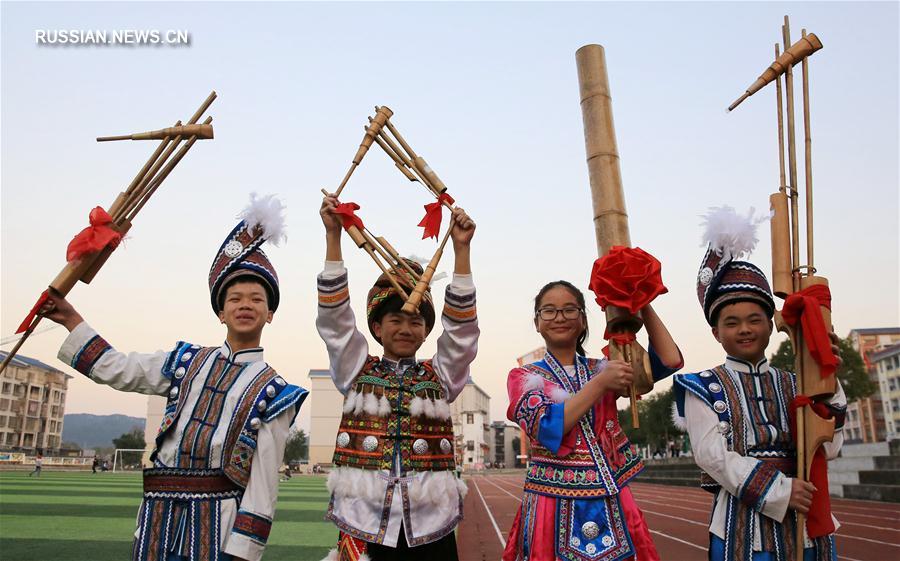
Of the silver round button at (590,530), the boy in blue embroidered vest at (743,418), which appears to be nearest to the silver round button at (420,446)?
the silver round button at (590,530)

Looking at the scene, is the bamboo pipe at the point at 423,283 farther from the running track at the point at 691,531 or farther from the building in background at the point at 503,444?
the building in background at the point at 503,444

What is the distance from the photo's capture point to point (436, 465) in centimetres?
265

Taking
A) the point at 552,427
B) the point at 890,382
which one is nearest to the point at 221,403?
the point at 552,427

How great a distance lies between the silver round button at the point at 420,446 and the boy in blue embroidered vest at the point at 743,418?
43.7 inches

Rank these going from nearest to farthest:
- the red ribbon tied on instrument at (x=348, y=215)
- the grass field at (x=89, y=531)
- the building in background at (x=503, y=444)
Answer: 1. the red ribbon tied on instrument at (x=348, y=215)
2. the grass field at (x=89, y=531)
3. the building in background at (x=503, y=444)

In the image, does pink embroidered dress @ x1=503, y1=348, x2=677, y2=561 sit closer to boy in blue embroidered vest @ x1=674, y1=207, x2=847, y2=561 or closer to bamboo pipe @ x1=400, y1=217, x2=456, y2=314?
boy in blue embroidered vest @ x1=674, y1=207, x2=847, y2=561

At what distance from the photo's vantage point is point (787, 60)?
9.55ft

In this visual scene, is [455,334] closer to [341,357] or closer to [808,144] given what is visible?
[341,357]

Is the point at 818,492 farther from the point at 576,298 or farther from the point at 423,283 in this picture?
the point at 423,283

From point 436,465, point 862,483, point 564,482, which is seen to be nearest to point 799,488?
point 564,482

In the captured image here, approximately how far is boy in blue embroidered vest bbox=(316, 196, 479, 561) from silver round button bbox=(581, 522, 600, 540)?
0.51 metres

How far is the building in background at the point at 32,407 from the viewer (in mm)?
62125

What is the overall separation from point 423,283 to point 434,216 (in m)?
0.35

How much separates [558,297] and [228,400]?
1.44 metres
